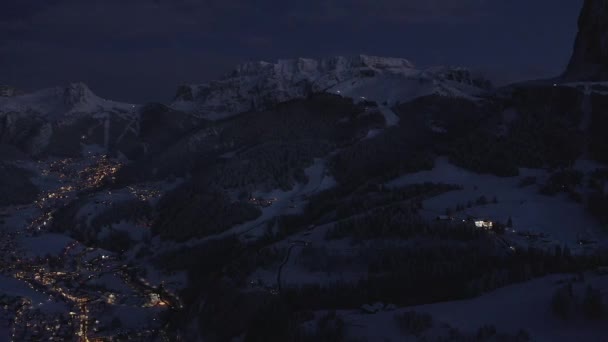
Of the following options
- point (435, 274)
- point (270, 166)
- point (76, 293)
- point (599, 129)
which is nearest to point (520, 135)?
point (599, 129)

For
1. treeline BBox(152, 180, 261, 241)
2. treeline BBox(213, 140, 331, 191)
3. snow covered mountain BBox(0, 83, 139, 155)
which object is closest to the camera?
treeline BBox(152, 180, 261, 241)

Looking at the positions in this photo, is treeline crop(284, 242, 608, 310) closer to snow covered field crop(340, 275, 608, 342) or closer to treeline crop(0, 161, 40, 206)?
snow covered field crop(340, 275, 608, 342)

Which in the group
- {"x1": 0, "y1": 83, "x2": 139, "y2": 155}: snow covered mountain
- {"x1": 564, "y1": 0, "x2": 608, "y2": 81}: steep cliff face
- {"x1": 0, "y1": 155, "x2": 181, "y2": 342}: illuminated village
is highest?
{"x1": 564, "y1": 0, "x2": 608, "y2": 81}: steep cliff face

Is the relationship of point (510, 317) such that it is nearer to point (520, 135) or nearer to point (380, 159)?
point (520, 135)

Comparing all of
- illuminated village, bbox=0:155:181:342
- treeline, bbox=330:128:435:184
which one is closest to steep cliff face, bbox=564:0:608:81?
treeline, bbox=330:128:435:184

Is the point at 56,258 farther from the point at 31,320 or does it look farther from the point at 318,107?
the point at 318,107

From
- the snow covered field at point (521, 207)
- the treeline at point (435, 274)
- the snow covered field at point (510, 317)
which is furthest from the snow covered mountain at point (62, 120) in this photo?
the snow covered field at point (510, 317)
